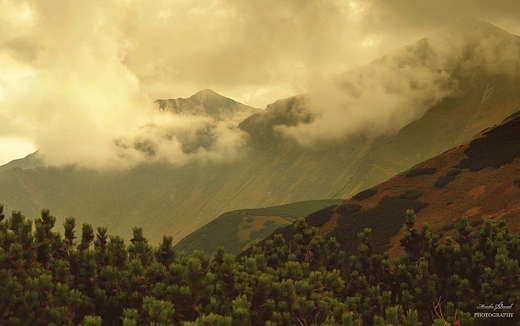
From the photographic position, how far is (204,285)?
15805mm

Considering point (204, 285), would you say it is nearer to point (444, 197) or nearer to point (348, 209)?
point (444, 197)

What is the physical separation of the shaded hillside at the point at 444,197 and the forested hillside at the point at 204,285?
46610 millimetres

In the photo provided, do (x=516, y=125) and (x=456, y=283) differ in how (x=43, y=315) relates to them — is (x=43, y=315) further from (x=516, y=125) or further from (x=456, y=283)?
(x=516, y=125)

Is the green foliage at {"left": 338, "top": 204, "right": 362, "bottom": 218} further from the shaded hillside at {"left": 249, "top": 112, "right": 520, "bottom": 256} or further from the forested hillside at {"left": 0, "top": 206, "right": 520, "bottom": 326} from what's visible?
the forested hillside at {"left": 0, "top": 206, "right": 520, "bottom": 326}

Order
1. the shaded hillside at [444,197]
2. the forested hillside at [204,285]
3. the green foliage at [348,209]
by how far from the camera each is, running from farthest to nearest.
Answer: the green foliage at [348,209]
the shaded hillside at [444,197]
the forested hillside at [204,285]

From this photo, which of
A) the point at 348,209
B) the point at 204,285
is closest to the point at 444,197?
the point at 348,209

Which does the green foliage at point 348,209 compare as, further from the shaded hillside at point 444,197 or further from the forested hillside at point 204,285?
the forested hillside at point 204,285

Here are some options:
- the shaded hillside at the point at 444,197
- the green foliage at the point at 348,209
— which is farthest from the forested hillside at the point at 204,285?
the green foliage at the point at 348,209

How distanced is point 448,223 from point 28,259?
81193mm

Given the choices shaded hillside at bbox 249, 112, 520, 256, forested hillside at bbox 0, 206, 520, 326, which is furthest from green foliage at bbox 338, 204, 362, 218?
forested hillside at bbox 0, 206, 520, 326

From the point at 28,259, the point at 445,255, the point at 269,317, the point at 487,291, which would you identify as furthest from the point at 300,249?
the point at 28,259

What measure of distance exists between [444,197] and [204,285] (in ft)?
308

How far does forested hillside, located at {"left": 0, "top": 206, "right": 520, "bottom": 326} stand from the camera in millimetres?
14633

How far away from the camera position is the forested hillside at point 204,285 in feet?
48.0
